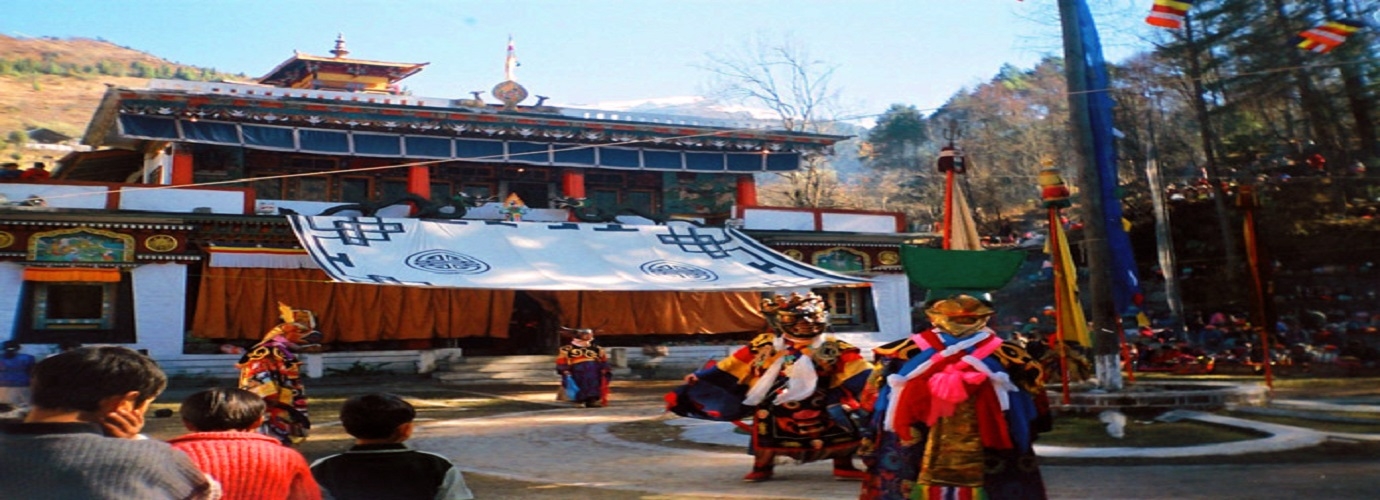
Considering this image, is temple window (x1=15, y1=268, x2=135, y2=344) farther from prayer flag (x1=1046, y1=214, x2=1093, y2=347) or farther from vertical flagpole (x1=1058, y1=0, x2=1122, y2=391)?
vertical flagpole (x1=1058, y1=0, x2=1122, y2=391)

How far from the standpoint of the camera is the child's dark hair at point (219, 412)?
3240 millimetres

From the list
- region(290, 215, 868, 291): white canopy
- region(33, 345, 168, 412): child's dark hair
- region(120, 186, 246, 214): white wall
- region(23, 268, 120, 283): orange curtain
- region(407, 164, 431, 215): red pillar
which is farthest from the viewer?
region(407, 164, 431, 215): red pillar

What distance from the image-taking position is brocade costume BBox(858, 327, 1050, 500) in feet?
17.5

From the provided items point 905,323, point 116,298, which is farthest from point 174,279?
point 905,323

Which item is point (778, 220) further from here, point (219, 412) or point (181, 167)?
point (219, 412)

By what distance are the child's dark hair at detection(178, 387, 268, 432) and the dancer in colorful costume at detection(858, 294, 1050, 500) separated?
3300 millimetres

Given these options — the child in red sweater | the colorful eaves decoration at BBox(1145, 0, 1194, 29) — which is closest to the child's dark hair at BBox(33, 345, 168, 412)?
the child in red sweater

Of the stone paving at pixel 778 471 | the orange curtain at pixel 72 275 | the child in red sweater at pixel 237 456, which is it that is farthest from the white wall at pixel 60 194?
the child in red sweater at pixel 237 456

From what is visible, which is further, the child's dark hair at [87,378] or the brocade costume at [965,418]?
the brocade costume at [965,418]

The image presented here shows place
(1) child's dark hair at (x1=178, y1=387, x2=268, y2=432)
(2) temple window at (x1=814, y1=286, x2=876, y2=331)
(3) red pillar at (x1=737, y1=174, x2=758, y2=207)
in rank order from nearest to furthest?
1. (1) child's dark hair at (x1=178, y1=387, x2=268, y2=432)
2. (2) temple window at (x1=814, y1=286, x2=876, y2=331)
3. (3) red pillar at (x1=737, y1=174, x2=758, y2=207)

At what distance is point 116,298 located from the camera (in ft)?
67.3

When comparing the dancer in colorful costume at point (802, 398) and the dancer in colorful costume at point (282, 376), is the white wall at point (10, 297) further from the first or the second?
the dancer in colorful costume at point (802, 398)

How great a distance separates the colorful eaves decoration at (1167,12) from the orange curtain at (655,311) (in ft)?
44.1

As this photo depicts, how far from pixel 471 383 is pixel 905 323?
11.4 meters
